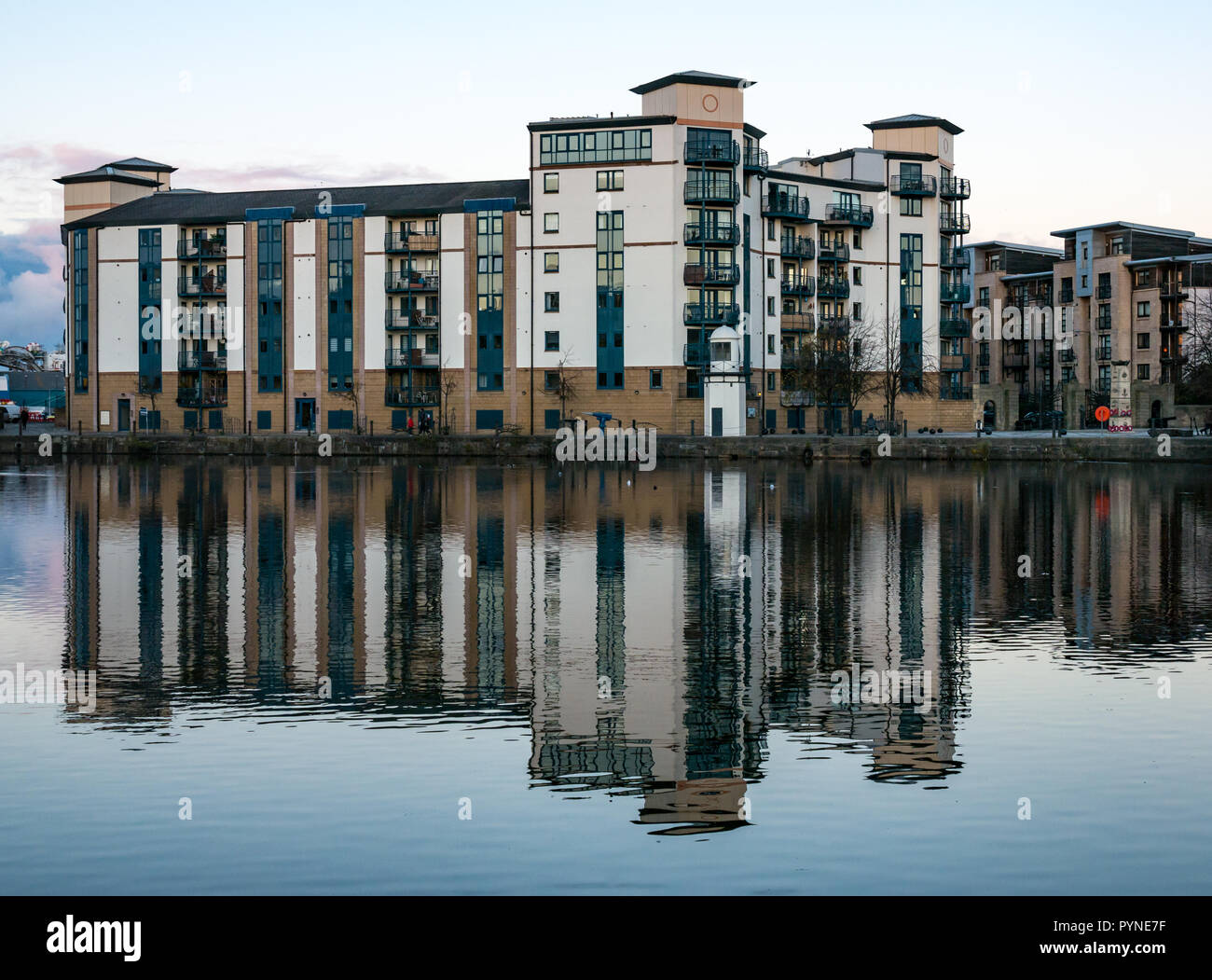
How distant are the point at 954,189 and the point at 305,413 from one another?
54.5m

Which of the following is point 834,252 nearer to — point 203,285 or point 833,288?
point 833,288

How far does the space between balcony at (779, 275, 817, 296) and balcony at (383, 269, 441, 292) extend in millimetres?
26219

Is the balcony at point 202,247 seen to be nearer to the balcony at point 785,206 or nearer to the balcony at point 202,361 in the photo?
the balcony at point 202,361

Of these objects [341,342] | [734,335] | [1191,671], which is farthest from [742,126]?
[1191,671]

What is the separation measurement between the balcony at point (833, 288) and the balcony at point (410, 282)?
2975 centimetres

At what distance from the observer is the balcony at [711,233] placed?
9512 cm

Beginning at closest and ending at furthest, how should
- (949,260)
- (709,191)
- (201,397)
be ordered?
(709,191) < (201,397) < (949,260)

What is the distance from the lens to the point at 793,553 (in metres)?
29.5

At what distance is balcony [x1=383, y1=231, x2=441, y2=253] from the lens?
99.6 meters

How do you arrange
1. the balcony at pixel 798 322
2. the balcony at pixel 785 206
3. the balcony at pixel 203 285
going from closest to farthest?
the balcony at pixel 785 206
the balcony at pixel 203 285
the balcony at pixel 798 322

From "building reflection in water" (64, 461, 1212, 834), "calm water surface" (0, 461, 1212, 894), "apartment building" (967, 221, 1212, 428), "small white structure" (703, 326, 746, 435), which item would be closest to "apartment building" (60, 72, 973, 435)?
"small white structure" (703, 326, 746, 435)

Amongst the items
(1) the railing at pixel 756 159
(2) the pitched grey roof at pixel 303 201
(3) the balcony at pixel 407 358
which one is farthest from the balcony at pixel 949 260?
(3) the balcony at pixel 407 358

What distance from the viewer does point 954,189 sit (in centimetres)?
11206

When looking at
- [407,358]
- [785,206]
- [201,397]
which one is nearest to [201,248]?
[201,397]
